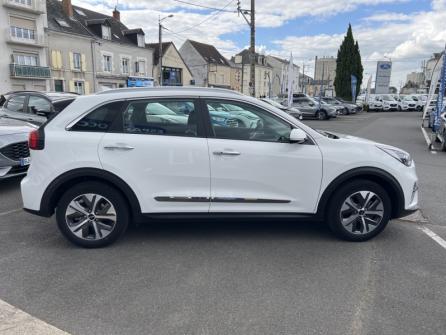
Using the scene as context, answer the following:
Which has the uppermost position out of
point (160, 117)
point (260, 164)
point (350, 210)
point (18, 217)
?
point (160, 117)

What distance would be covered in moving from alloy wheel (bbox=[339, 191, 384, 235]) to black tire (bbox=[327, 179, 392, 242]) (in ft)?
0.08

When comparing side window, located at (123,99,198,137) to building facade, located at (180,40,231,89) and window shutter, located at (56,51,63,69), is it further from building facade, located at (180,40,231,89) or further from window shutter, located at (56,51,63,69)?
building facade, located at (180,40,231,89)

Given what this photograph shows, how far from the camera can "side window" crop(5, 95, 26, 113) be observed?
9530mm

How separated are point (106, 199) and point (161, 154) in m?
0.78

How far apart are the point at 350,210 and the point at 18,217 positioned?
14.3 feet

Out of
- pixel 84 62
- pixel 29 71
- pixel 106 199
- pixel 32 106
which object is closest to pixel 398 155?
pixel 106 199

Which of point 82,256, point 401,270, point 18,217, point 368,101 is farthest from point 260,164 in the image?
point 368,101

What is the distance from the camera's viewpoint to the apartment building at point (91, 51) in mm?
33844

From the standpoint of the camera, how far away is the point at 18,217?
201 inches

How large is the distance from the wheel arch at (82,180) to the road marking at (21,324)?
4.24 ft

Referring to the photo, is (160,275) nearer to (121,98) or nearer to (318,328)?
(318,328)

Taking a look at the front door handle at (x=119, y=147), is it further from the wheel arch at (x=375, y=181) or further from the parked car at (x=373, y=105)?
the parked car at (x=373, y=105)

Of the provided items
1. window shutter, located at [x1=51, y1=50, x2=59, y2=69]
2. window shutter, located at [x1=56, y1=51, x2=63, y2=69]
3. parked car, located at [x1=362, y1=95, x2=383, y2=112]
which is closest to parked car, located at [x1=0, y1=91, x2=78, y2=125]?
window shutter, located at [x1=51, y1=50, x2=59, y2=69]

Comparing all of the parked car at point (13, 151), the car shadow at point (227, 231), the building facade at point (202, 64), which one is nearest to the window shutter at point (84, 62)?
the building facade at point (202, 64)
